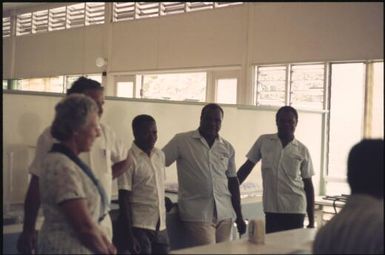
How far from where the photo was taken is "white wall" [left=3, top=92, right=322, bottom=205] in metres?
3.09

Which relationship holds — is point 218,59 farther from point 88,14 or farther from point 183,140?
point 183,140

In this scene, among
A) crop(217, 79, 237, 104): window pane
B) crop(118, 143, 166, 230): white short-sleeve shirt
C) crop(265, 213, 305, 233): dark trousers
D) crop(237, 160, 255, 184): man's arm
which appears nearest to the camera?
crop(118, 143, 166, 230): white short-sleeve shirt

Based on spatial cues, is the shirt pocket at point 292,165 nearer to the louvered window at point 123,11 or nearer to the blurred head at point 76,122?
the blurred head at point 76,122

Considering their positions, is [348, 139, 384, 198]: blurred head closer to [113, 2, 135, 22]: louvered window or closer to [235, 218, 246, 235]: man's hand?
[235, 218, 246, 235]: man's hand

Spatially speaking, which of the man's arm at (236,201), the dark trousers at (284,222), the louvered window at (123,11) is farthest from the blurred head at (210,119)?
the louvered window at (123,11)

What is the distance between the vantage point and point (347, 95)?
234 inches

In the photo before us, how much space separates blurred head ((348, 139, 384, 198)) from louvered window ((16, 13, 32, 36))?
935 centimetres

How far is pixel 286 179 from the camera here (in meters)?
3.44

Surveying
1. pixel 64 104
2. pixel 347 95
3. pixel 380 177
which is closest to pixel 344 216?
pixel 380 177

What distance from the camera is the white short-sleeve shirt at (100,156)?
2.29 meters

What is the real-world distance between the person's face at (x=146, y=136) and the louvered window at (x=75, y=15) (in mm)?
6476

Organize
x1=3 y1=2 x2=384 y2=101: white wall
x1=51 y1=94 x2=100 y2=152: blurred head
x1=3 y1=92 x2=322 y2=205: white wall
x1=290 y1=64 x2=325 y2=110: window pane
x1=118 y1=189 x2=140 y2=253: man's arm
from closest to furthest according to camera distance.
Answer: x1=51 y1=94 x2=100 y2=152: blurred head < x1=118 y1=189 x2=140 y2=253: man's arm < x1=3 y1=92 x2=322 y2=205: white wall < x1=3 y1=2 x2=384 y2=101: white wall < x1=290 y1=64 x2=325 y2=110: window pane

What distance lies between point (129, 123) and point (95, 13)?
552 cm

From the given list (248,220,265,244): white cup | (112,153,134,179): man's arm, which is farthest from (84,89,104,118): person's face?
(248,220,265,244): white cup
